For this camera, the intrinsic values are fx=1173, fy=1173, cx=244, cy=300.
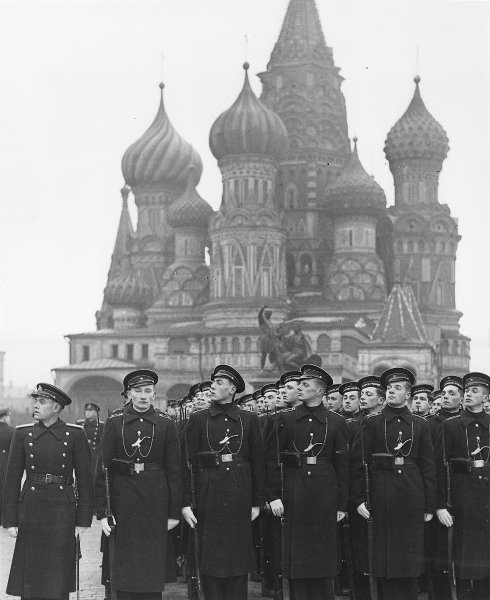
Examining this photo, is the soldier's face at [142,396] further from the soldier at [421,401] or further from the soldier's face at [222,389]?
the soldier at [421,401]

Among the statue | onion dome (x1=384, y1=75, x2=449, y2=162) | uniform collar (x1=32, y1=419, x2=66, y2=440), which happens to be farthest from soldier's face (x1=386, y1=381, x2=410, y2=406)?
onion dome (x1=384, y1=75, x2=449, y2=162)

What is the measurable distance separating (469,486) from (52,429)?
332cm

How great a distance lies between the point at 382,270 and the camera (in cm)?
5641

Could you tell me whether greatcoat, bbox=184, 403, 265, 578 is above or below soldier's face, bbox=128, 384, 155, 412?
below

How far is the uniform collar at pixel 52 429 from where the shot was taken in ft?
27.5

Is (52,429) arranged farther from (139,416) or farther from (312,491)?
(312,491)

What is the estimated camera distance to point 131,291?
6300 cm

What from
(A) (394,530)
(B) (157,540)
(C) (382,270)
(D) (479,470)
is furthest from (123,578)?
(C) (382,270)

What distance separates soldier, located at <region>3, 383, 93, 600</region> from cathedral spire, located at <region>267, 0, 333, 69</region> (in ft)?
173

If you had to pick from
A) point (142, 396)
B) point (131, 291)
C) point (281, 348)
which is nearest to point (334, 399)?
point (142, 396)

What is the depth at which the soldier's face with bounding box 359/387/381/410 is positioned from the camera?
994cm

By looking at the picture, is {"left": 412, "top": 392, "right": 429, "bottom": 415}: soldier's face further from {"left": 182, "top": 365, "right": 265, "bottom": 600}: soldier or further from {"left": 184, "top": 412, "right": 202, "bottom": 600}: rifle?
{"left": 184, "top": 412, "right": 202, "bottom": 600}: rifle

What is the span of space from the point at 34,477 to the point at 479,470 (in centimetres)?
350

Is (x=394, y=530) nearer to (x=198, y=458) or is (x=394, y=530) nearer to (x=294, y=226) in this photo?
(x=198, y=458)
